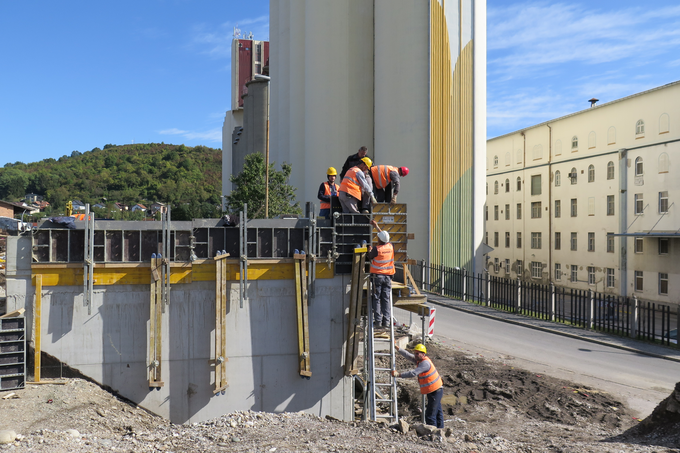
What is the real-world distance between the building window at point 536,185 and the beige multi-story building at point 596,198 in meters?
0.08

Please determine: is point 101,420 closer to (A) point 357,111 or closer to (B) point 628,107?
(A) point 357,111

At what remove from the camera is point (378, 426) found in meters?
8.20

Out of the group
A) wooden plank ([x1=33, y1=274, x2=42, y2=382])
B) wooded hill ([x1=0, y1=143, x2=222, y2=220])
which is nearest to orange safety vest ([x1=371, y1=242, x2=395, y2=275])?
wooden plank ([x1=33, y1=274, x2=42, y2=382])

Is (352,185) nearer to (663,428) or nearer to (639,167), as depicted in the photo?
(663,428)

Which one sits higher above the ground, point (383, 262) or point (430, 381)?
point (383, 262)

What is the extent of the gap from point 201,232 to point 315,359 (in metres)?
3.68

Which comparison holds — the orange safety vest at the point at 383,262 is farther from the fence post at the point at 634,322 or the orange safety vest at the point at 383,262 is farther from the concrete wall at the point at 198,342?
the fence post at the point at 634,322

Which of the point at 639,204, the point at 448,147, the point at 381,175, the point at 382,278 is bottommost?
the point at 382,278

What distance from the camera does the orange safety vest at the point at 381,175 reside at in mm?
11844

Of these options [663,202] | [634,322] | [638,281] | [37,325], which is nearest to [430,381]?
[37,325]

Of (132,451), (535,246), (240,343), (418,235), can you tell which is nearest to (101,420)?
(132,451)

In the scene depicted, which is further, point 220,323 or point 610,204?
point 610,204

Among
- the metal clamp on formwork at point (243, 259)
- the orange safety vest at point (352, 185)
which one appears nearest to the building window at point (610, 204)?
the orange safety vest at point (352, 185)

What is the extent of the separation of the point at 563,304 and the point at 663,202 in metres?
16.3
